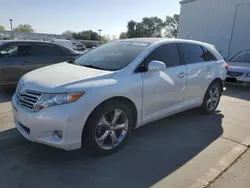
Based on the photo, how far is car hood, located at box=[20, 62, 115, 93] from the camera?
282cm

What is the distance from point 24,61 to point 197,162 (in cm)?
509

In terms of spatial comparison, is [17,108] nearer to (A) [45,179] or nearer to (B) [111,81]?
(A) [45,179]

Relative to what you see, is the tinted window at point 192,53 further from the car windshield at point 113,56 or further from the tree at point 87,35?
the tree at point 87,35

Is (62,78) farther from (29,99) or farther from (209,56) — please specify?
(209,56)

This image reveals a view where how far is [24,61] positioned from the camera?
632cm

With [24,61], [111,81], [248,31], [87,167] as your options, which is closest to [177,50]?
[111,81]

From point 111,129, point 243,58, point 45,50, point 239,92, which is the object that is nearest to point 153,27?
point 243,58

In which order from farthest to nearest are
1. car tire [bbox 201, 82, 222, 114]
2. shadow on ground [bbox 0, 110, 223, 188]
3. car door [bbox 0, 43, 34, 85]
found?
1. car door [bbox 0, 43, 34, 85]
2. car tire [bbox 201, 82, 222, 114]
3. shadow on ground [bbox 0, 110, 223, 188]

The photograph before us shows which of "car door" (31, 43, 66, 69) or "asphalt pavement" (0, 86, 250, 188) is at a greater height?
"car door" (31, 43, 66, 69)

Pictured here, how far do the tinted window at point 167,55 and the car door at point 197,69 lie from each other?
0.73 feet

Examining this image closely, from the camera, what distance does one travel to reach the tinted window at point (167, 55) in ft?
12.4

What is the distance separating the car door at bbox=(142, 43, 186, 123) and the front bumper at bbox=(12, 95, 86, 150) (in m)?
1.13

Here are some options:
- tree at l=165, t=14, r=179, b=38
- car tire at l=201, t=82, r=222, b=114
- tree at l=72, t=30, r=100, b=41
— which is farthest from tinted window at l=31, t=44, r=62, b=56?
tree at l=165, t=14, r=179, b=38

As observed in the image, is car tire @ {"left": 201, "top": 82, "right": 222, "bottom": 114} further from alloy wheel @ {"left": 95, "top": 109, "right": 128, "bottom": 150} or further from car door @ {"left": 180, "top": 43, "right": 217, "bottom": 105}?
alloy wheel @ {"left": 95, "top": 109, "right": 128, "bottom": 150}
